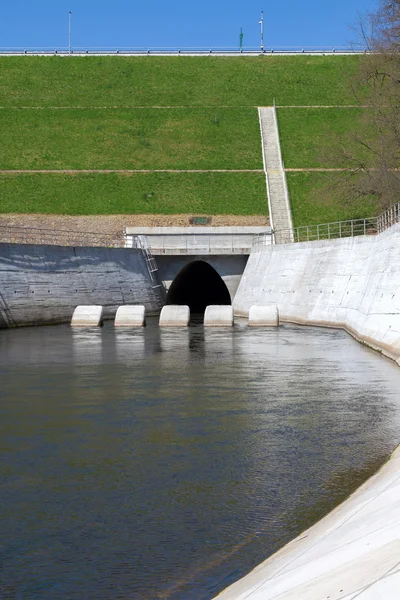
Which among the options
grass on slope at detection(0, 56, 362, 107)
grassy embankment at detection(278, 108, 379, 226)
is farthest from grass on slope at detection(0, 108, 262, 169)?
grass on slope at detection(0, 56, 362, 107)

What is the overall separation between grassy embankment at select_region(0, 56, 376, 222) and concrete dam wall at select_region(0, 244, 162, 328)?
15919mm

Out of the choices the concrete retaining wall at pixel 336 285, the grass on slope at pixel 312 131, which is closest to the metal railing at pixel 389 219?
the concrete retaining wall at pixel 336 285

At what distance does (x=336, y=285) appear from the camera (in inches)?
1757

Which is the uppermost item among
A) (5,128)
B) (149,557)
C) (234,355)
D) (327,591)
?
(5,128)

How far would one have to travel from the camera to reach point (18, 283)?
48094mm

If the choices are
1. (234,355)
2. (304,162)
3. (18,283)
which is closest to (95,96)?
(304,162)

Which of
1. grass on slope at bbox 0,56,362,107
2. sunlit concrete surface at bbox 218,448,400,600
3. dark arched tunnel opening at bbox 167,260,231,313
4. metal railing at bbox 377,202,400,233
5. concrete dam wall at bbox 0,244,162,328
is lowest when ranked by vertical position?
dark arched tunnel opening at bbox 167,260,231,313

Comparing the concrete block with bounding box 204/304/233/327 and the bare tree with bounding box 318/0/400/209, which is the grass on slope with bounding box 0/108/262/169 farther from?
the concrete block with bounding box 204/304/233/327

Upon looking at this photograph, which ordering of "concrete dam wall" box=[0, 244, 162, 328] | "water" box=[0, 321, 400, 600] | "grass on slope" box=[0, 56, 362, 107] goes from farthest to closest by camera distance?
"grass on slope" box=[0, 56, 362, 107], "concrete dam wall" box=[0, 244, 162, 328], "water" box=[0, 321, 400, 600]

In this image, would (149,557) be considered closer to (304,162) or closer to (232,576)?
(232,576)

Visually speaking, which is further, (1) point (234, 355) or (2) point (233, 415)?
(1) point (234, 355)

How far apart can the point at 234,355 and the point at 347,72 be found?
69621 millimetres

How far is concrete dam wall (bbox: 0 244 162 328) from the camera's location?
47875mm

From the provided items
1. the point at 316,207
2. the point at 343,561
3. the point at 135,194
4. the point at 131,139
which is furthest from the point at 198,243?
the point at 343,561
